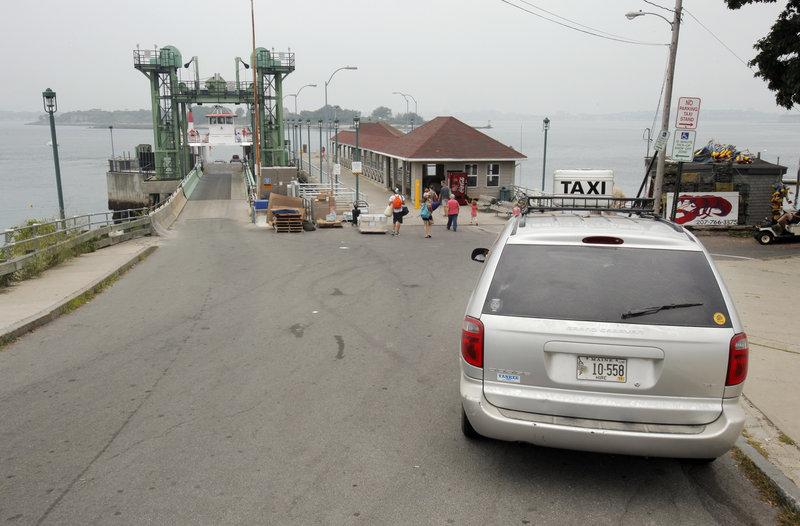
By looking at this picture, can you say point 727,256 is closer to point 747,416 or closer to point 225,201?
point 747,416

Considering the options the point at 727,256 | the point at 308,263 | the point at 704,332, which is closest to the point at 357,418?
the point at 704,332

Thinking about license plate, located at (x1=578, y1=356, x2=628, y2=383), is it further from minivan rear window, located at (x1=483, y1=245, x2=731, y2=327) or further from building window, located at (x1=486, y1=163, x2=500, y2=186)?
building window, located at (x1=486, y1=163, x2=500, y2=186)

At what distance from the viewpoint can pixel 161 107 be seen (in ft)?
173

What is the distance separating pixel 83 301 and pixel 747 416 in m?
10.6

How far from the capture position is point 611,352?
4.13 meters

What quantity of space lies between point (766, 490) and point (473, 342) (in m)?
2.42

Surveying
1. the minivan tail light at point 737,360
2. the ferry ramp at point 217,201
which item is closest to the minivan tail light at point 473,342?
the minivan tail light at point 737,360

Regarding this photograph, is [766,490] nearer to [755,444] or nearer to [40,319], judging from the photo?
[755,444]

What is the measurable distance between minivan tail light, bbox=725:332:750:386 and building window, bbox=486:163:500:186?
33.4 m

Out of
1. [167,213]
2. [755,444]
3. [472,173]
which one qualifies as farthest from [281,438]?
[472,173]

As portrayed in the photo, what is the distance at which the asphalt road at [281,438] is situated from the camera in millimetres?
4273

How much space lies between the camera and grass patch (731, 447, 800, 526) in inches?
163

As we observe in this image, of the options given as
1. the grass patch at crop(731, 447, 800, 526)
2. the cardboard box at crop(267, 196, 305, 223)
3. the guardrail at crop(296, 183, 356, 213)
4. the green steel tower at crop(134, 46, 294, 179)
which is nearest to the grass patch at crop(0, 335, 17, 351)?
the grass patch at crop(731, 447, 800, 526)

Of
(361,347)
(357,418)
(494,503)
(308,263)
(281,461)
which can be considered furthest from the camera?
(308,263)
